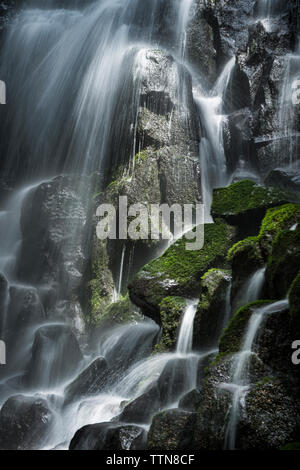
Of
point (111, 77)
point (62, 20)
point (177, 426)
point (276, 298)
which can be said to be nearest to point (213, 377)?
point (177, 426)

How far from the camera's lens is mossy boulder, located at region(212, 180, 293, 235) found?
9031mm

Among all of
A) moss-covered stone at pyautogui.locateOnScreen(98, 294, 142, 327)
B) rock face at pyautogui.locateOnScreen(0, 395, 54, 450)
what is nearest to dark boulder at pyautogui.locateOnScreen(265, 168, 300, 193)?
moss-covered stone at pyautogui.locateOnScreen(98, 294, 142, 327)

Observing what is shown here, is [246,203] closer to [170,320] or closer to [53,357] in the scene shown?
[170,320]

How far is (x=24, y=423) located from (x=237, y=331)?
5120mm

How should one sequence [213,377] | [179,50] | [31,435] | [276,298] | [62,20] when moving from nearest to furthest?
[213,377] < [276,298] < [31,435] < [179,50] < [62,20]

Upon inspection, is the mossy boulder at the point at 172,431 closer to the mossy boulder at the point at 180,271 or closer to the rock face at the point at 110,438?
the rock face at the point at 110,438

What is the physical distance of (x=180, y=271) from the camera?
8.96 metres

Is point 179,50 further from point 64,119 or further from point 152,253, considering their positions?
point 152,253

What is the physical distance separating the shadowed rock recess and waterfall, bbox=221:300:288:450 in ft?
0.07

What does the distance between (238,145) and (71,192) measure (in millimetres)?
6930

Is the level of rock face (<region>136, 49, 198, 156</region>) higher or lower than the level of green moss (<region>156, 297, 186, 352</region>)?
higher

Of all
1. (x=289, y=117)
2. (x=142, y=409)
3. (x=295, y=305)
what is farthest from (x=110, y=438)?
(x=289, y=117)

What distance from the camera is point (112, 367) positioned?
30.1 feet

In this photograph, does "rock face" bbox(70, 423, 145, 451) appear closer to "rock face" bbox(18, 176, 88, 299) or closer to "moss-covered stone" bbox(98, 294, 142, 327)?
"moss-covered stone" bbox(98, 294, 142, 327)
